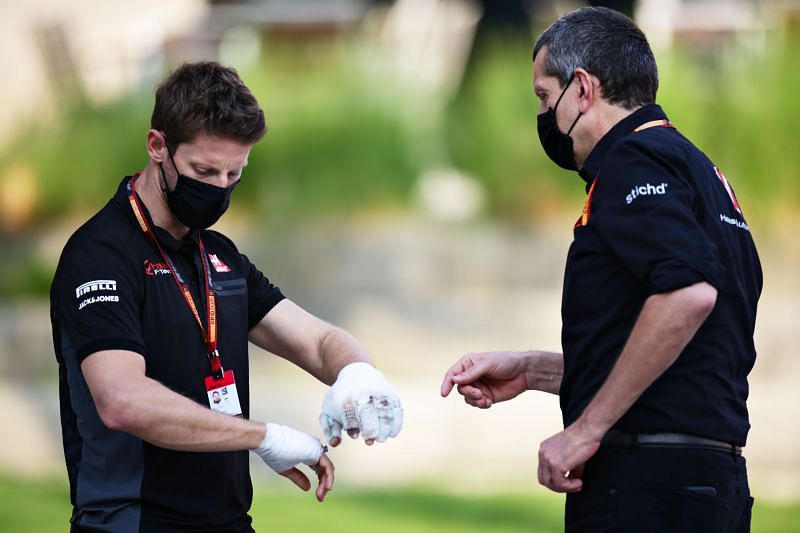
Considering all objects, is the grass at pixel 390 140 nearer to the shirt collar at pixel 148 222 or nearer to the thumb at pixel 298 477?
the thumb at pixel 298 477

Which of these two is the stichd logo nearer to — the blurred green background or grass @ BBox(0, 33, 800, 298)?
the blurred green background


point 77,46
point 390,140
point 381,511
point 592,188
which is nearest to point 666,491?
point 592,188

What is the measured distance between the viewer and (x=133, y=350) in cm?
307

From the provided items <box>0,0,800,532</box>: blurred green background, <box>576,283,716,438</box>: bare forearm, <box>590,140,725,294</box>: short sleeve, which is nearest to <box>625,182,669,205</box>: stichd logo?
<box>590,140,725,294</box>: short sleeve

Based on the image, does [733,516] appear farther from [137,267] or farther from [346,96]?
[346,96]

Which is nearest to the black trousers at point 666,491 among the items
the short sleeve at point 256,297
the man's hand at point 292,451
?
the man's hand at point 292,451

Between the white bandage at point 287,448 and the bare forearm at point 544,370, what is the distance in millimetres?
785

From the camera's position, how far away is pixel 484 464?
8844 millimetres

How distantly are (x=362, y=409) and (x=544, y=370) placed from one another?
2.42ft

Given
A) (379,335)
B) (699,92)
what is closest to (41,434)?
(379,335)

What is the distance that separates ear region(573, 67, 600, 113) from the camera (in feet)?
10.8

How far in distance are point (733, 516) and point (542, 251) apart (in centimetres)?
687

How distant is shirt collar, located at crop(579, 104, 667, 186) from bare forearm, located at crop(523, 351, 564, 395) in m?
0.69

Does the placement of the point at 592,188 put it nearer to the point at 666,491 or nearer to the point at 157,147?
the point at 666,491
